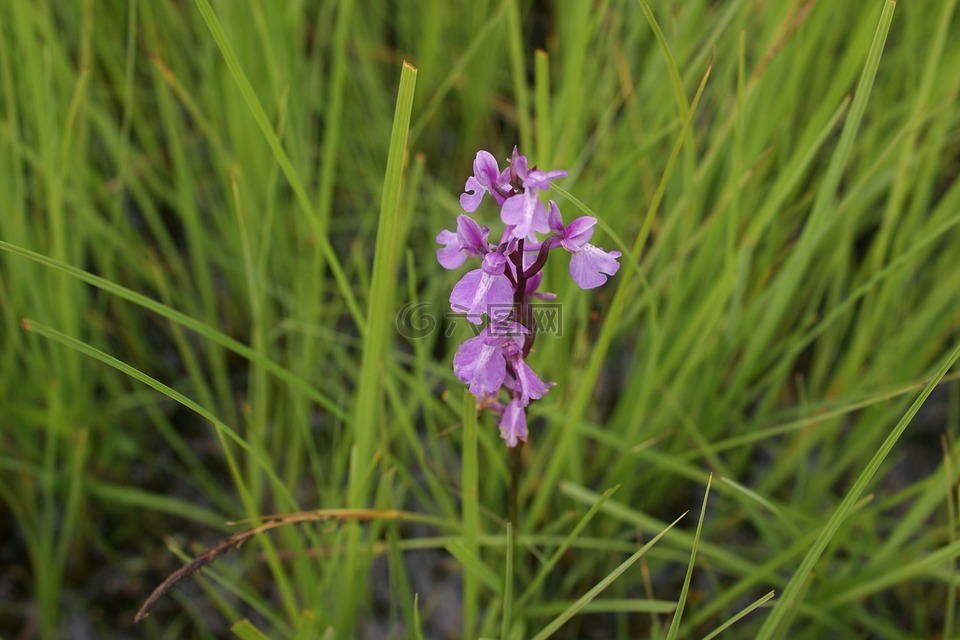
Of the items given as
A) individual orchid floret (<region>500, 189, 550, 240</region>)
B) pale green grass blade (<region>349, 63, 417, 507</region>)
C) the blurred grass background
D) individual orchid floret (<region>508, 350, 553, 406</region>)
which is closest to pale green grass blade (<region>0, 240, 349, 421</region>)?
pale green grass blade (<region>349, 63, 417, 507</region>)

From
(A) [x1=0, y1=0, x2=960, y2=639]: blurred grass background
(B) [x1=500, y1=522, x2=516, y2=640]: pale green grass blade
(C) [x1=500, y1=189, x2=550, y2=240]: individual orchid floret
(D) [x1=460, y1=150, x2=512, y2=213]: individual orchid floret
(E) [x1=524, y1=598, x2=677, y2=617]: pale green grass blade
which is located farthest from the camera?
(A) [x1=0, y1=0, x2=960, y2=639]: blurred grass background

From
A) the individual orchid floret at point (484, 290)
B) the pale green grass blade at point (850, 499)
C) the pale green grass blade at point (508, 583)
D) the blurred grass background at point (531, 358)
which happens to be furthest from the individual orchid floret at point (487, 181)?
the pale green grass blade at point (850, 499)

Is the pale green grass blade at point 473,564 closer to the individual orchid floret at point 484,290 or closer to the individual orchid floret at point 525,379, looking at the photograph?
the individual orchid floret at point 525,379

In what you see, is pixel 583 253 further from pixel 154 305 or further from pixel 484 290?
pixel 154 305

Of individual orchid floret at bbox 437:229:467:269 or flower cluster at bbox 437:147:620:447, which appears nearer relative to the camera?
flower cluster at bbox 437:147:620:447

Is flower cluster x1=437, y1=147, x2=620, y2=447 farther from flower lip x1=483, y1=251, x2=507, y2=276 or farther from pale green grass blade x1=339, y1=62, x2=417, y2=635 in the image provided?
pale green grass blade x1=339, y1=62, x2=417, y2=635

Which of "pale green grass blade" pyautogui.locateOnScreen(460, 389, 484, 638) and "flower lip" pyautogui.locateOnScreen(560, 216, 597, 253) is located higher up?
"flower lip" pyautogui.locateOnScreen(560, 216, 597, 253)

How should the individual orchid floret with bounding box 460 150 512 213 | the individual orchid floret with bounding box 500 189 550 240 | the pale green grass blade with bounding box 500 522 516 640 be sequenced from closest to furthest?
the individual orchid floret with bounding box 500 189 550 240 < the individual orchid floret with bounding box 460 150 512 213 < the pale green grass blade with bounding box 500 522 516 640

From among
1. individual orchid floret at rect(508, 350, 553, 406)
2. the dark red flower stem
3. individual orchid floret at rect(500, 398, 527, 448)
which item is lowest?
individual orchid floret at rect(500, 398, 527, 448)
